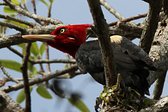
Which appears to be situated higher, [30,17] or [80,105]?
[30,17]

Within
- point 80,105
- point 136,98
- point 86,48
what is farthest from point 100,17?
point 80,105

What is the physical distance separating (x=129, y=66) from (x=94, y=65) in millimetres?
275

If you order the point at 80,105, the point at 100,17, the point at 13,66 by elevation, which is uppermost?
the point at 100,17

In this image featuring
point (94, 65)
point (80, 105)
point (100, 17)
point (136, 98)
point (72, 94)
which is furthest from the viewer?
point (80, 105)

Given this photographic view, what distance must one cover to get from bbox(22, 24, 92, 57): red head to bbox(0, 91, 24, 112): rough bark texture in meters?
1.08

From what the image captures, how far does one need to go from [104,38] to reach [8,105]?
2.51 feet

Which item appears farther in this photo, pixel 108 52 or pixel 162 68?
pixel 162 68

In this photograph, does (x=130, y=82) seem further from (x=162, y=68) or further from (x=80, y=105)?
(x=80, y=105)

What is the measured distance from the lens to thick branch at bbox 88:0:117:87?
2949 millimetres

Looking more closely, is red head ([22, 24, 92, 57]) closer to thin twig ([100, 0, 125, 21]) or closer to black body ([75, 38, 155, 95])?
thin twig ([100, 0, 125, 21])

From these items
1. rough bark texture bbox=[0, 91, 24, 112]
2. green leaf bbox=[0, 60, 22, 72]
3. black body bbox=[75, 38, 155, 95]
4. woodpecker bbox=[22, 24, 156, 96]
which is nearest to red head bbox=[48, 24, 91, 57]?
woodpecker bbox=[22, 24, 156, 96]

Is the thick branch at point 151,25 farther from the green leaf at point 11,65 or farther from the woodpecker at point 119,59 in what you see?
the green leaf at point 11,65

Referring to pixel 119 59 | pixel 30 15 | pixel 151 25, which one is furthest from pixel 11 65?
pixel 151 25

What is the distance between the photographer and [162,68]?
3973 millimetres
